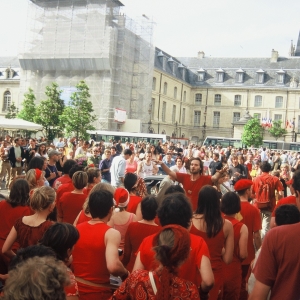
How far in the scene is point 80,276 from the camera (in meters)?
3.40

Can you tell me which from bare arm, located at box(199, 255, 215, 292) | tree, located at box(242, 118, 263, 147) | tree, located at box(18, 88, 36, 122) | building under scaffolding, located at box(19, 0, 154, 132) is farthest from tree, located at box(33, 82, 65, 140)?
bare arm, located at box(199, 255, 215, 292)

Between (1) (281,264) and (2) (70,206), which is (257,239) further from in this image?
(1) (281,264)

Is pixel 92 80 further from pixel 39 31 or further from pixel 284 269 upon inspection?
pixel 284 269

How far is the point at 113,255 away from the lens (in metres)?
3.31

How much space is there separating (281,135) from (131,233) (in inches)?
2418

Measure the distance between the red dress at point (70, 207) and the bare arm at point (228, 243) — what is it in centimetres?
204

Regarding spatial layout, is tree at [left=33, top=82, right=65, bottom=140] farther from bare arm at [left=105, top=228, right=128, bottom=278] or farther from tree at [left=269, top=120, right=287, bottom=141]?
bare arm at [left=105, top=228, right=128, bottom=278]

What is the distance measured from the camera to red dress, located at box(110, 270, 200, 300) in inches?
100

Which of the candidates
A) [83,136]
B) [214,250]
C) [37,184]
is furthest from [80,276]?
[83,136]

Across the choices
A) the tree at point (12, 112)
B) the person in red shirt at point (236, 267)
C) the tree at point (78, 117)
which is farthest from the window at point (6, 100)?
the person in red shirt at point (236, 267)

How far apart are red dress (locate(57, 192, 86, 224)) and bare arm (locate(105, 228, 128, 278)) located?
1.97 m

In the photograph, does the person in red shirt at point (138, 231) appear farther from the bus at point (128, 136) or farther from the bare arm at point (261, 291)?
the bus at point (128, 136)

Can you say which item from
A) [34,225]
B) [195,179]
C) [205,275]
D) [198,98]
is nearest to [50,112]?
[198,98]

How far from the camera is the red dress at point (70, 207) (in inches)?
209
